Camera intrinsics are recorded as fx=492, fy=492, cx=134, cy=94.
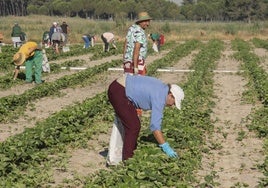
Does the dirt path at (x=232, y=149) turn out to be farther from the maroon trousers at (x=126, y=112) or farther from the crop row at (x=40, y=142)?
the crop row at (x=40, y=142)

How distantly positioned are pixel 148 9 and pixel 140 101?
113m

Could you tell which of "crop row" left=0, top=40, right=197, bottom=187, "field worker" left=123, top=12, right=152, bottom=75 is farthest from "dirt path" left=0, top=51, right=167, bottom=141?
"field worker" left=123, top=12, right=152, bottom=75

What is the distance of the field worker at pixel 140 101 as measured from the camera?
547 centimetres

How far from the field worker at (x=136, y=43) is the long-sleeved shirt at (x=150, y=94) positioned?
246 centimetres

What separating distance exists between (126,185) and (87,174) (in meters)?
1.54

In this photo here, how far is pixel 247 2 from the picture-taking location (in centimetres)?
10462

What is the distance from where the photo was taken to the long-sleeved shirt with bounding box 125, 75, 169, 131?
5465 mm

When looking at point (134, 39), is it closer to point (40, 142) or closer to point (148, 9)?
point (40, 142)

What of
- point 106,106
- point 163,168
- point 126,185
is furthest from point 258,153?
point 106,106

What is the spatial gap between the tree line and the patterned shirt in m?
94.0

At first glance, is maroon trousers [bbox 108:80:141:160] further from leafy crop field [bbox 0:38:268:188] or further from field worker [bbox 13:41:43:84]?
field worker [bbox 13:41:43:84]

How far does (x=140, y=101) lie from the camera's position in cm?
580

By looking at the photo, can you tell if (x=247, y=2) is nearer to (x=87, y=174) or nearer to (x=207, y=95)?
(x=207, y=95)

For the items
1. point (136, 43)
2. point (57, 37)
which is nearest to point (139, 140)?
point (136, 43)
